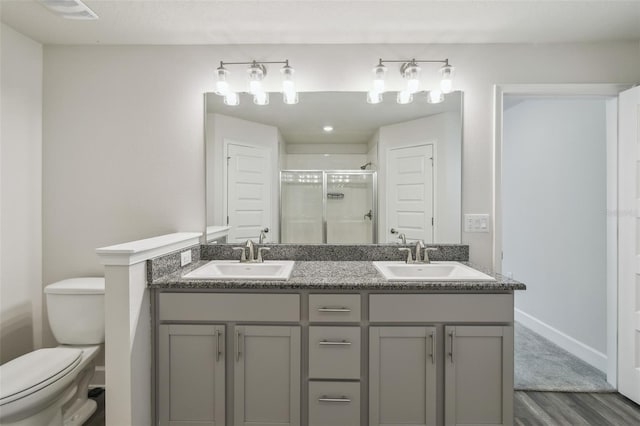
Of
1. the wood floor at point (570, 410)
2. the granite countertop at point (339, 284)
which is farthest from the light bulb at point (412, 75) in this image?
the wood floor at point (570, 410)

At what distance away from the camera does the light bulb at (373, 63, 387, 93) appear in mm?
1918

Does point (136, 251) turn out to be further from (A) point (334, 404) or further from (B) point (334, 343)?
(A) point (334, 404)

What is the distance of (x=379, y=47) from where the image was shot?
2.04 m

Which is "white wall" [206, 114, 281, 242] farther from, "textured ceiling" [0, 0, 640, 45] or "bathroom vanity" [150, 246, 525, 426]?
"bathroom vanity" [150, 246, 525, 426]

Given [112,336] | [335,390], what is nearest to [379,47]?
[335,390]

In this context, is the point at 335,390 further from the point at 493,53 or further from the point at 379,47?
the point at 493,53

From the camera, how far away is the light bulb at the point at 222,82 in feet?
6.38

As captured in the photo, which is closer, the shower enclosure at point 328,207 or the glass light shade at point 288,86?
the glass light shade at point 288,86

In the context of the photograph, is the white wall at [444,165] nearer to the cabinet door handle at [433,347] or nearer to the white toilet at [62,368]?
the cabinet door handle at [433,347]

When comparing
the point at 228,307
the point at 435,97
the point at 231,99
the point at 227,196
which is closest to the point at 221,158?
the point at 227,196

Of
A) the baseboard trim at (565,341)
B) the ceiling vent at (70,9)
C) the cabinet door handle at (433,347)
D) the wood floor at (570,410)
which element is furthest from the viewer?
the baseboard trim at (565,341)

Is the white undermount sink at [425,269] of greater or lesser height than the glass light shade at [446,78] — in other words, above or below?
below

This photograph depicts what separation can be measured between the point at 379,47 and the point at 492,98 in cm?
84

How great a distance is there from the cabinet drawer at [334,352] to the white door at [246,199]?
86 centimetres
